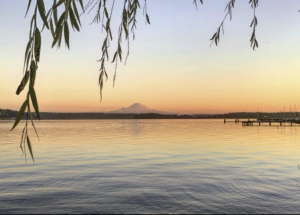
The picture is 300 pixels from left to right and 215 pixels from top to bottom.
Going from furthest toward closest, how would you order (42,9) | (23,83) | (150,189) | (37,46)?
(150,189) < (42,9) < (37,46) < (23,83)

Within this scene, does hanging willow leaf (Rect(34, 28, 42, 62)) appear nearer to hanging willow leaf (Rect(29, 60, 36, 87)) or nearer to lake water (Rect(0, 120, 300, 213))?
hanging willow leaf (Rect(29, 60, 36, 87))

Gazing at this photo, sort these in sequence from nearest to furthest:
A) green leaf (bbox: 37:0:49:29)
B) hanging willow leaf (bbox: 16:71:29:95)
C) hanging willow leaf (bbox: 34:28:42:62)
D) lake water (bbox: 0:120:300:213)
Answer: hanging willow leaf (bbox: 16:71:29:95) → hanging willow leaf (bbox: 34:28:42:62) → green leaf (bbox: 37:0:49:29) → lake water (bbox: 0:120:300:213)

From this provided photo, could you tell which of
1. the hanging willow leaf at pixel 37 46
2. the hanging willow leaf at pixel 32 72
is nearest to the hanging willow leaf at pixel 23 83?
the hanging willow leaf at pixel 32 72

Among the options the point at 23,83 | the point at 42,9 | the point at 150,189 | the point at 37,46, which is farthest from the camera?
the point at 150,189

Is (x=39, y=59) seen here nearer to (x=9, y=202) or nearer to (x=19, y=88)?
(x=19, y=88)

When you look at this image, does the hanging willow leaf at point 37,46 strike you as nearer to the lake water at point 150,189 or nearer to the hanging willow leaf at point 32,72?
the hanging willow leaf at point 32,72

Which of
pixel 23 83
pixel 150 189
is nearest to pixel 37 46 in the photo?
pixel 23 83

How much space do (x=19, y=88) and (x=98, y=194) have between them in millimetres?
9542

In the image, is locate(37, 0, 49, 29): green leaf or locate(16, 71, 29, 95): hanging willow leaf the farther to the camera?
locate(37, 0, 49, 29): green leaf

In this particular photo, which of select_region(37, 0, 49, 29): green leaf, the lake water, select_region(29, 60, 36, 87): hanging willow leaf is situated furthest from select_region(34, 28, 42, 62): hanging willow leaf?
the lake water

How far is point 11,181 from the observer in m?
15.0

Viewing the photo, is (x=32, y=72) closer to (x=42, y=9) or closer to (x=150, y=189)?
(x=42, y=9)

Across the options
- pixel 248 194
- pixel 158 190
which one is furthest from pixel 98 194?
pixel 248 194

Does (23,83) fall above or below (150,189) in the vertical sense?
above
